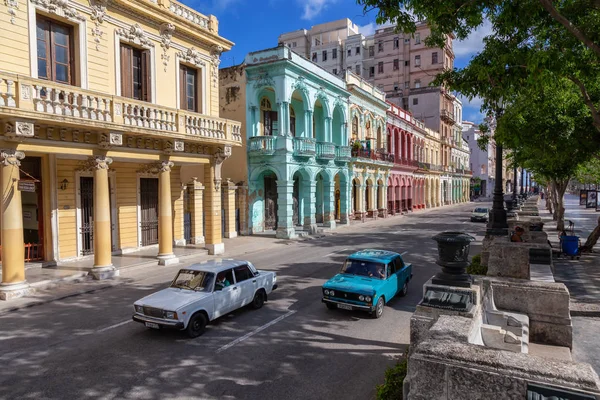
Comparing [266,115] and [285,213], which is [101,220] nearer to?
[285,213]

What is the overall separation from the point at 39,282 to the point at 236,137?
34.5 feet

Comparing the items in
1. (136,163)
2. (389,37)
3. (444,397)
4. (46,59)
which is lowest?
(444,397)

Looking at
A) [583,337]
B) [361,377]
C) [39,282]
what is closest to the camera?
[361,377]

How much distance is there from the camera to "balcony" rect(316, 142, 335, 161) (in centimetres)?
2820

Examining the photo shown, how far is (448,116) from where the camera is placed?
195ft

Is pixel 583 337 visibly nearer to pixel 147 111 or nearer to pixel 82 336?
pixel 82 336

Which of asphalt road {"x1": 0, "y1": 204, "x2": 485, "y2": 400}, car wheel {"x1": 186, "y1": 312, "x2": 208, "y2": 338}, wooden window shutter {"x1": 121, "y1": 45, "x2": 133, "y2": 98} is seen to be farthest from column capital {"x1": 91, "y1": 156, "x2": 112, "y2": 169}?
car wheel {"x1": 186, "y1": 312, "x2": 208, "y2": 338}

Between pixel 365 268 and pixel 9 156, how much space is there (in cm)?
1106

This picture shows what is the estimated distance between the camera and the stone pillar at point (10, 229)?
1137cm

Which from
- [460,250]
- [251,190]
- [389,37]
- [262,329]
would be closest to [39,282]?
[262,329]

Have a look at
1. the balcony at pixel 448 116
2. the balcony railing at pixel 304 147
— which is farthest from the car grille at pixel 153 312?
the balcony at pixel 448 116

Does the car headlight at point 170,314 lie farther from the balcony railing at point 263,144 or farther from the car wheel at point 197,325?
the balcony railing at point 263,144

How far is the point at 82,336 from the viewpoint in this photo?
857 cm

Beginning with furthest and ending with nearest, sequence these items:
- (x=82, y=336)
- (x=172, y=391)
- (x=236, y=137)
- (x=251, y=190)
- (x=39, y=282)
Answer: (x=251, y=190) → (x=236, y=137) → (x=39, y=282) → (x=82, y=336) → (x=172, y=391)
